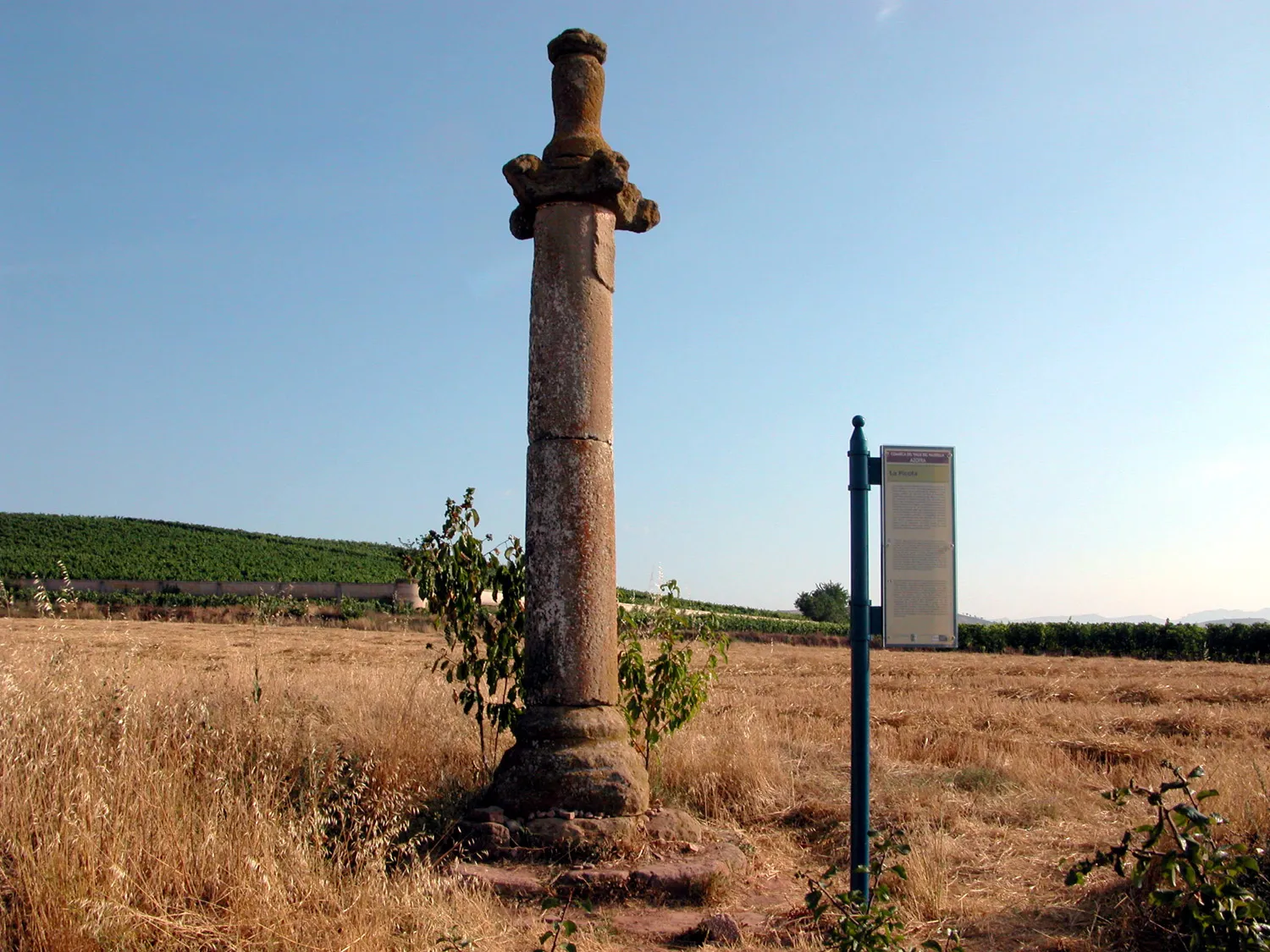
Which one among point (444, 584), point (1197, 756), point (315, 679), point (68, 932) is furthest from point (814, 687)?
point (68, 932)

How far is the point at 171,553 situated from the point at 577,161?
57.1 metres

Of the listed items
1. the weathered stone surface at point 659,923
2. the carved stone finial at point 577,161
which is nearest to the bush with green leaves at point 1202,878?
the weathered stone surface at point 659,923

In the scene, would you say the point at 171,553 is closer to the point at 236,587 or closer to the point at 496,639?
the point at 236,587

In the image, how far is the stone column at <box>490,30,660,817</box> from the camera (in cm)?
573

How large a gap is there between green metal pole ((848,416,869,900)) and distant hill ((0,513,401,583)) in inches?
1838

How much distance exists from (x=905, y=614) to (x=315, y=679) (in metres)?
7.09

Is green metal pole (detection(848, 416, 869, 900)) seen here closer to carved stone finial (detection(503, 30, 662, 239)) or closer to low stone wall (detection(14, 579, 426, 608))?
carved stone finial (detection(503, 30, 662, 239))

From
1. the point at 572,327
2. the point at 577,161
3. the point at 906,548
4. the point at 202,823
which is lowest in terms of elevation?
the point at 202,823

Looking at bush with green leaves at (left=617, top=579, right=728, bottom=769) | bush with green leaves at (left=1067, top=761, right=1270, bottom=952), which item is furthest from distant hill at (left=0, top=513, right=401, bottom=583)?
bush with green leaves at (left=1067, top=761, right=1270, bottom=952)

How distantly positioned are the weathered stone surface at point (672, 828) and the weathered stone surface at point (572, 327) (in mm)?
2244

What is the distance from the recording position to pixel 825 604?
60.8m

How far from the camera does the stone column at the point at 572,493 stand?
573 cm

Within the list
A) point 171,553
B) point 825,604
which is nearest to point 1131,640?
point 825,604

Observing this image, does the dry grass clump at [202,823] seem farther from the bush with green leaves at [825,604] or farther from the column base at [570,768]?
the bush with green leaves at [825,604]
